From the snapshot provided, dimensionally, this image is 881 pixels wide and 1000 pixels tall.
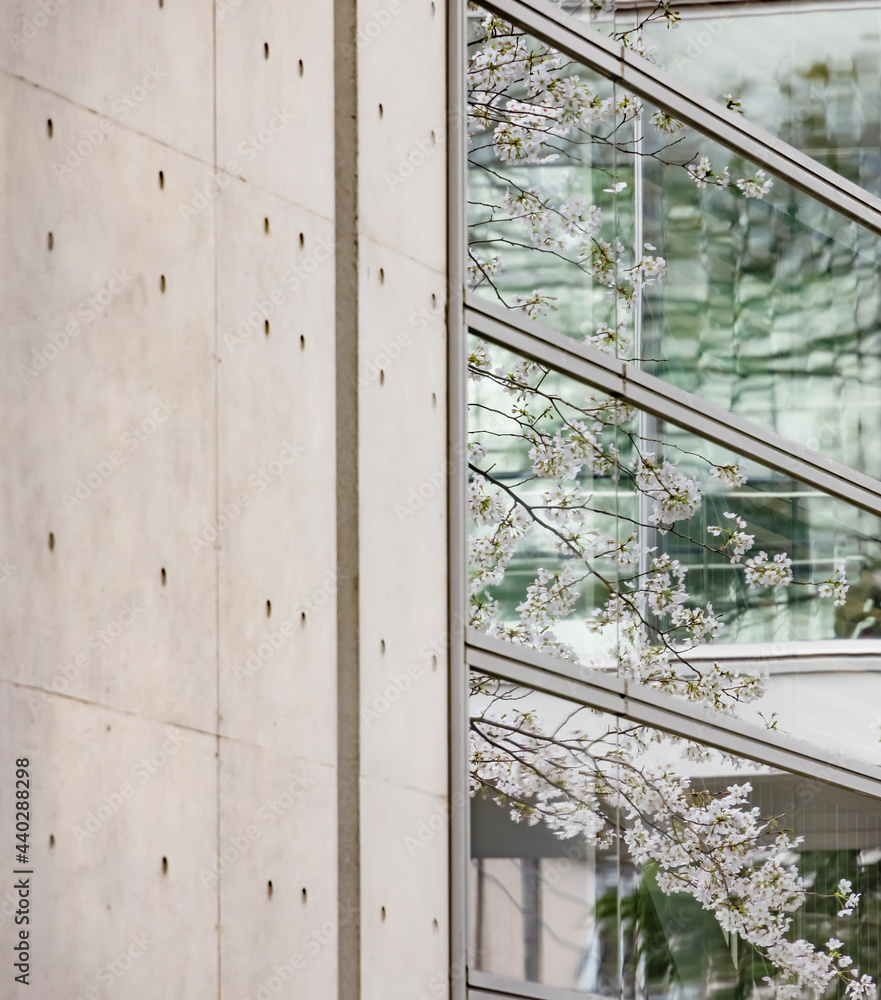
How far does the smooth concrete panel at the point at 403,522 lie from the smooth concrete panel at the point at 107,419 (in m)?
0.48

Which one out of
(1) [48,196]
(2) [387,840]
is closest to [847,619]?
(2) [387,840]

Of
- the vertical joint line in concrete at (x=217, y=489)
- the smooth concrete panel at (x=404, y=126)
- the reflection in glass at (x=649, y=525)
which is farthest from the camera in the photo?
the reflection in glass at (x=649, y=525)

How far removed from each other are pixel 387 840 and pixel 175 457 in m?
1.19

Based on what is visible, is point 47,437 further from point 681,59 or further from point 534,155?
point 681,59

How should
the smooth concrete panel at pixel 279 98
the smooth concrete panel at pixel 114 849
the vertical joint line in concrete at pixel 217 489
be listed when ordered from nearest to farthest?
1. the smooth concrete panel at pixel 114 849
2. the vertical joint line in concrete at pixel 217 489
3. the smooth concrete panel at pixel 279 98

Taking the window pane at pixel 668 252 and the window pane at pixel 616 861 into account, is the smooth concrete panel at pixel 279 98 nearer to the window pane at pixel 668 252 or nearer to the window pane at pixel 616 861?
→ the window pane at pixel 668 252

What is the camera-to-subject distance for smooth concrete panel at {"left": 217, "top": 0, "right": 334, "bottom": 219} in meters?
2.69

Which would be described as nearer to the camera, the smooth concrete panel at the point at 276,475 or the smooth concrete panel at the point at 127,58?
the smooth concrete panel at the point at 127,58

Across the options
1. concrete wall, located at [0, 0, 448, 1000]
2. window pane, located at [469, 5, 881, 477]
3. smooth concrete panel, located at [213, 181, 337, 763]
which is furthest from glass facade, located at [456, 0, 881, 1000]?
smooth concrete panel, located at [213, 181, 337, 763]

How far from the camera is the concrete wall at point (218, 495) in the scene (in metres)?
2.35

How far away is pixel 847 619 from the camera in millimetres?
3502

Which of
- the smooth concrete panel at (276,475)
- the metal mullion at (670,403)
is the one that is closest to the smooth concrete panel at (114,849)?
the smooth concrete panel at (276,475)

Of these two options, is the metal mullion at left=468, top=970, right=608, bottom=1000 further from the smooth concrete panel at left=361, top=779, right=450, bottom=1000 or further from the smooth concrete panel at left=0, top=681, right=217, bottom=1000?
the smooth concrete panel at left=0, top=681, right=217, bottom=1000

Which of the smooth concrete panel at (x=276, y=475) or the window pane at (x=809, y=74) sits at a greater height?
the window pane at (x=809, y=74)
